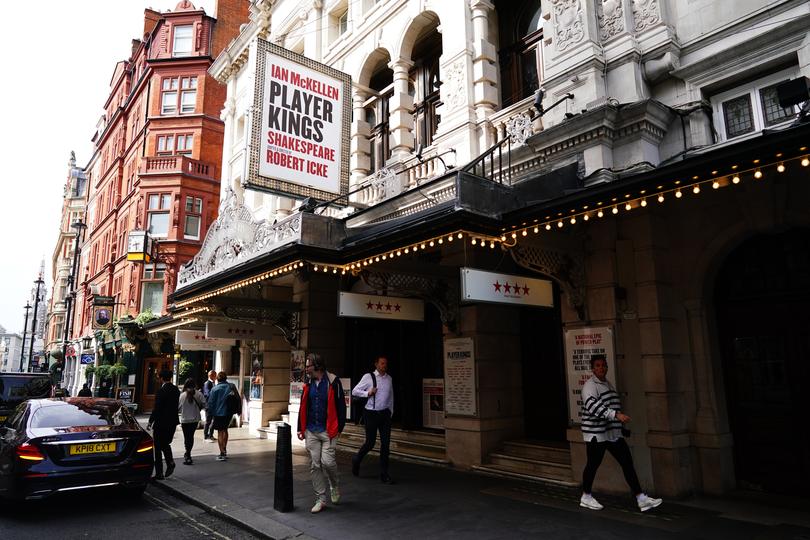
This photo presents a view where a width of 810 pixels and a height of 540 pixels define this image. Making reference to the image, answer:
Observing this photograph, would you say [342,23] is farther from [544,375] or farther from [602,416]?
[602,416]

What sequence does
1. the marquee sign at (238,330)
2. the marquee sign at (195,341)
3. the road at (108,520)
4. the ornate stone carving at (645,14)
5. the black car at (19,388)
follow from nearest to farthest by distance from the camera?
the road at (108,520)
the ornate stone carving at (645,14)
the black car at (19,388)
the marquee sign at (238,330)
the marquee sign at (195,341)

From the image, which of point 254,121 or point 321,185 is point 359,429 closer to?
point 321,185

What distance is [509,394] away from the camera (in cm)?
1034

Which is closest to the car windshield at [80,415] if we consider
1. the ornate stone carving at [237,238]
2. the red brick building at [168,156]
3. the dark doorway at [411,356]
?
the ornate stone carving at [237,238]

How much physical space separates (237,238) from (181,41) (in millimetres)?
28270

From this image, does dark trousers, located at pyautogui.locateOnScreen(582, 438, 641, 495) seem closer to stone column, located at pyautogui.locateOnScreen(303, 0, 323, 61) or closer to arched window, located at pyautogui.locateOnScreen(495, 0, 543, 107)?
arched window, located at pyautogui.locateOnScreen(495, 0, 543, 107)

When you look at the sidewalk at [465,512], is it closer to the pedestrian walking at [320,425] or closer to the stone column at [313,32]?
the pedestrian walking at [320,425]

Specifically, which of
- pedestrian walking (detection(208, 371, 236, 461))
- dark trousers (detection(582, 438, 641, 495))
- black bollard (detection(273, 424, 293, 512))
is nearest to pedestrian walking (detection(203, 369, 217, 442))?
pedestrian walking (detection(208, 371, 236, 461))

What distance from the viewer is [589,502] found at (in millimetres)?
6973

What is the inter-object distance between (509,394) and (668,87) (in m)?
6.09

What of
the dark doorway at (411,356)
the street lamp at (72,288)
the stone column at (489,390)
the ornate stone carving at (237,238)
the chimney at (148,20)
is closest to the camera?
the stone column at (489,390)

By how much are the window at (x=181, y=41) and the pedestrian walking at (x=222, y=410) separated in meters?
29.7

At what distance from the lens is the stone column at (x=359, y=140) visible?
1523 centimetres

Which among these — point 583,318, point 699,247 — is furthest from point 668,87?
point 583,318
